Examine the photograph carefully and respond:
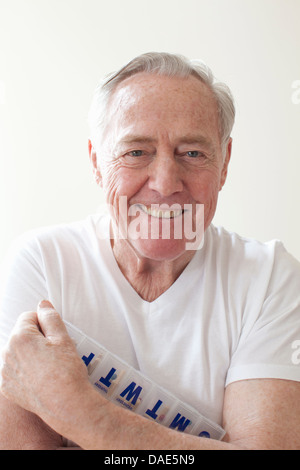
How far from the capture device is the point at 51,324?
0.97 m

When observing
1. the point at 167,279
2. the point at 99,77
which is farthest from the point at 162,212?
the point at 99,77

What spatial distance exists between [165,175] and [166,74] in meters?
0.25

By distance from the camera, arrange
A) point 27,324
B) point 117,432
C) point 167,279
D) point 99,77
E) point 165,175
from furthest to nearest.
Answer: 1. point 99,77
2. point 167,279
3. point 165,175
4. point 27,324
5. point 117,432

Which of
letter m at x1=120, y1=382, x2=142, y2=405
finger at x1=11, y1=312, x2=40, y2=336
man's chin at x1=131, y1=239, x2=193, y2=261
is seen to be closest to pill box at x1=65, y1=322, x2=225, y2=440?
letter m at x1=120, y1=382, x2=142, y2=405

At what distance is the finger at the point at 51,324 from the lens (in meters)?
0.96

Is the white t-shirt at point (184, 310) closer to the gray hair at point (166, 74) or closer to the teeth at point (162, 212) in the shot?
the teeth at point (162, 212)

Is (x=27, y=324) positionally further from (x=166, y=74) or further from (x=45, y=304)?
(x=166, y=74)

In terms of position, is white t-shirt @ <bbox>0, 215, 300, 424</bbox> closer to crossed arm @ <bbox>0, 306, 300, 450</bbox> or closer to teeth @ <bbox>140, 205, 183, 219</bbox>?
crossed arm @ <bbox>0, 306, 300, 450</bbox>

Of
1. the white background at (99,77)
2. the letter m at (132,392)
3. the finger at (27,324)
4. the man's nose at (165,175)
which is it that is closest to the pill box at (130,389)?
the letter m at (132,392)

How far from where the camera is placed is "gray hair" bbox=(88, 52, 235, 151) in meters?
1.15

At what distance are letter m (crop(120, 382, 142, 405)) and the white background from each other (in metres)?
1.47

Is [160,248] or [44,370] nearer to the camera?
[44,370]
